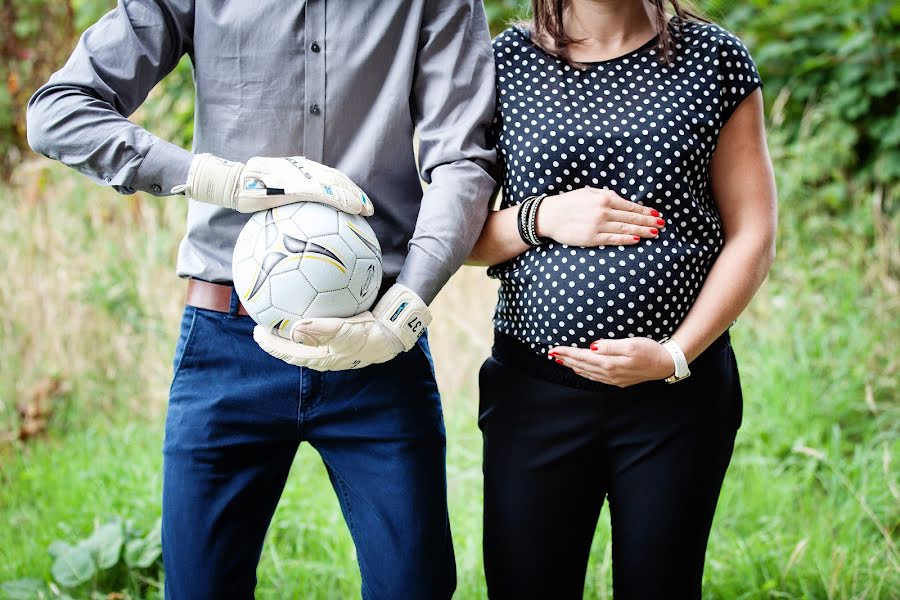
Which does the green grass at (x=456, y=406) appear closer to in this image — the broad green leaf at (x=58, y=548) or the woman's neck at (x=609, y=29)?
the broad green leaf at (x=58, y=548)

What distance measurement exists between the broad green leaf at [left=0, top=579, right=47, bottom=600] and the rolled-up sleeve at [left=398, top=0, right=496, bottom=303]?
1835 mm

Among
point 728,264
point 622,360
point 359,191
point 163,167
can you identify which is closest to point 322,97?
point 359,191

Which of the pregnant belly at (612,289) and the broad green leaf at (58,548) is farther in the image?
the broad green leaf at (58,548)

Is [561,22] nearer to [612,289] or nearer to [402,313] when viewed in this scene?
[612,289]

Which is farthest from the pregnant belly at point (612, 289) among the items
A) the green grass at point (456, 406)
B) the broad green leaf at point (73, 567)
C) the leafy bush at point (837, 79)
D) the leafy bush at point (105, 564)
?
the leafy bush at point (837, 79)

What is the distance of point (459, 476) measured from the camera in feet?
11.8

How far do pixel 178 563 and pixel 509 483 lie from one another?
2.53ft

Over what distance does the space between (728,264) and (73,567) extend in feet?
7.55

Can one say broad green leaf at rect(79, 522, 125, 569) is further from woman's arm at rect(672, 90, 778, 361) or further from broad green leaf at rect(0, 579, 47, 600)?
woman's arm at rect(672, 90, 778, 361)

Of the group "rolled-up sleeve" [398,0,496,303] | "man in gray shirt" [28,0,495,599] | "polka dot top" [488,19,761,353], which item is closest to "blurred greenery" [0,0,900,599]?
"polka dot top" [488,19,761,353]

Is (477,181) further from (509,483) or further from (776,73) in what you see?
(776,73)

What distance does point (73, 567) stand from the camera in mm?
2852

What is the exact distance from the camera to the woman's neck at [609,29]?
196 cm

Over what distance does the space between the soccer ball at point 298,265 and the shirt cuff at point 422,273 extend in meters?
0.15
